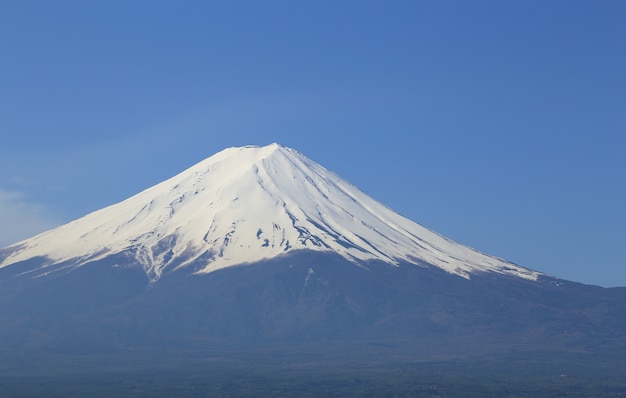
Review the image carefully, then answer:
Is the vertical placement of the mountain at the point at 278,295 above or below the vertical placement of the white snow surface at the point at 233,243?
below

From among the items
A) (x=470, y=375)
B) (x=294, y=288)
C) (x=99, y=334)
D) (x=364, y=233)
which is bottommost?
(x=470, y=375)

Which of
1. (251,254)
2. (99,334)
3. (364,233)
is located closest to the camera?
(99,334)

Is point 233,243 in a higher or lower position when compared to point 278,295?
higher

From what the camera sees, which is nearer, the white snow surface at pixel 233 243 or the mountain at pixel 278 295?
the mountain at pixel 278 295

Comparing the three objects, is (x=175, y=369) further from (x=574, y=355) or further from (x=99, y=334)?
(x=574, y=355)

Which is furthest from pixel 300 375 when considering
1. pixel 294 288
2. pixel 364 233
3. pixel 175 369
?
pixel 364 233

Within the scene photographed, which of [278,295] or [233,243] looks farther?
[233,243]

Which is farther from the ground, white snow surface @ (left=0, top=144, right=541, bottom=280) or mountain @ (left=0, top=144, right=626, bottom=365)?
white snow surface @ (left=0, top=144, right=541, bottom=280)

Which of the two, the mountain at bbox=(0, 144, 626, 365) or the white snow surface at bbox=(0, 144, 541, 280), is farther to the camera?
the white snow surface at bbox=(0, 144, 541, 280)
